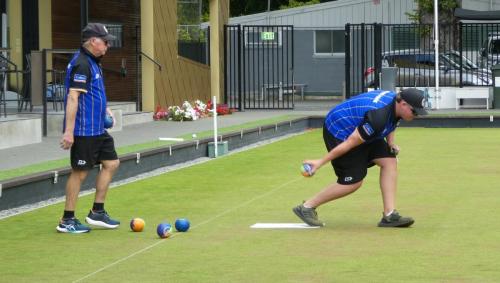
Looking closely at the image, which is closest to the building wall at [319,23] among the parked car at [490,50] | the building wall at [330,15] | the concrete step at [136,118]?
the building wall at [330,15]

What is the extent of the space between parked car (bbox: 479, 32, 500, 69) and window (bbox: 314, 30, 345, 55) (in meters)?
7.34

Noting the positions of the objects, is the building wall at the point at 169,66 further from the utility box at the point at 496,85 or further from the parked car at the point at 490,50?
the parked car at the point at 490,50

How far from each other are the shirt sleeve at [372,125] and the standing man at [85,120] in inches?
85.3

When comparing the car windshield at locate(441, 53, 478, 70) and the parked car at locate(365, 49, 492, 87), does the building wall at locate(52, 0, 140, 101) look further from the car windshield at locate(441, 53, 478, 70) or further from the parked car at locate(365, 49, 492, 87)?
the car windshield at locate(441, 53, 478, 70)

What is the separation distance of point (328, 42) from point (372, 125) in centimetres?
3101

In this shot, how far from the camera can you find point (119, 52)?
25016mm

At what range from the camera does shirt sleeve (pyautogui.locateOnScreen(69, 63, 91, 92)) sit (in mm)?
9984

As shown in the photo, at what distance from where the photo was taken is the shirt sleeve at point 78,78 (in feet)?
32.8

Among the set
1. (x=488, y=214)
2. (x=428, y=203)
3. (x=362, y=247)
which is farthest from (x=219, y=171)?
(x=362, y=247)

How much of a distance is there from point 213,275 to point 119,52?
683 inches

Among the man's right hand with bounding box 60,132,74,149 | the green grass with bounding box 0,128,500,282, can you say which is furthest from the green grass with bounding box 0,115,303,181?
the man's right hand with bounding box 60,132,74,149

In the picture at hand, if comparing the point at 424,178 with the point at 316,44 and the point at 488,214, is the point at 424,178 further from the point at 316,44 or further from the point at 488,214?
the point at 316,44

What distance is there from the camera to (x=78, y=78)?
9992 millimetres

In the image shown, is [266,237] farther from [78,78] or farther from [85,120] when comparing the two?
[78,78]
